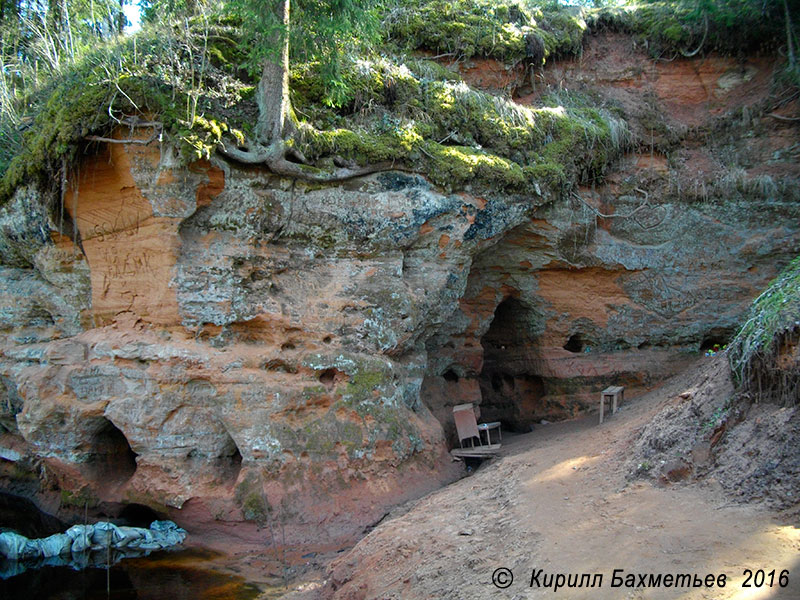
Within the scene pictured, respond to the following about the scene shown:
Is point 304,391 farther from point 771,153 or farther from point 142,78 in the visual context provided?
point 771,153

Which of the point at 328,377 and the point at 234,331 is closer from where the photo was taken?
the point at 234,331

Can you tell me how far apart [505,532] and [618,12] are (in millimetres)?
11368

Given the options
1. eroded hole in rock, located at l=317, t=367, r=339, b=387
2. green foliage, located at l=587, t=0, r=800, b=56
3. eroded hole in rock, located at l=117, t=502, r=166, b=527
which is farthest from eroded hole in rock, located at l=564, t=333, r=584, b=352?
eroded hole in rock, located at l=117, t=502, r=166, b=527

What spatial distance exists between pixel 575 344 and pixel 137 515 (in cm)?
821

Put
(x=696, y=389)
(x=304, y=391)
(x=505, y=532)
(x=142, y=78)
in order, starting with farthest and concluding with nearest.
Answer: (x=304, y=391) → (x=142, y=78) → (x=696, y=389) → (x=505, y=532)

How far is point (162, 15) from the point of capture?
8516mm

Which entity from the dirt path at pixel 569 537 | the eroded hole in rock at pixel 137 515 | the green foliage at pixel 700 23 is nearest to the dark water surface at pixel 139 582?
the eroded hole in rock at pixel 137 515

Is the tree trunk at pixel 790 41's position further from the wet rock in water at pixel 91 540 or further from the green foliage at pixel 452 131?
the wet rock in water at pixel 91 540

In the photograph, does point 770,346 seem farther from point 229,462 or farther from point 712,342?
point 229,462

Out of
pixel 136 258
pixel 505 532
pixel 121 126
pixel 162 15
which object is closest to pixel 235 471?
pixel 136 258

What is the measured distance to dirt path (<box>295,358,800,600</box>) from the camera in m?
3.96

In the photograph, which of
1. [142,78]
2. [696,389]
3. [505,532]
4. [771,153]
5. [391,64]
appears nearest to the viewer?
[505,532]

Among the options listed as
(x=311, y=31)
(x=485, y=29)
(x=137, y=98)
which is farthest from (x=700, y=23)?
(x=137, y=98)

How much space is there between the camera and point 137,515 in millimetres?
8648
